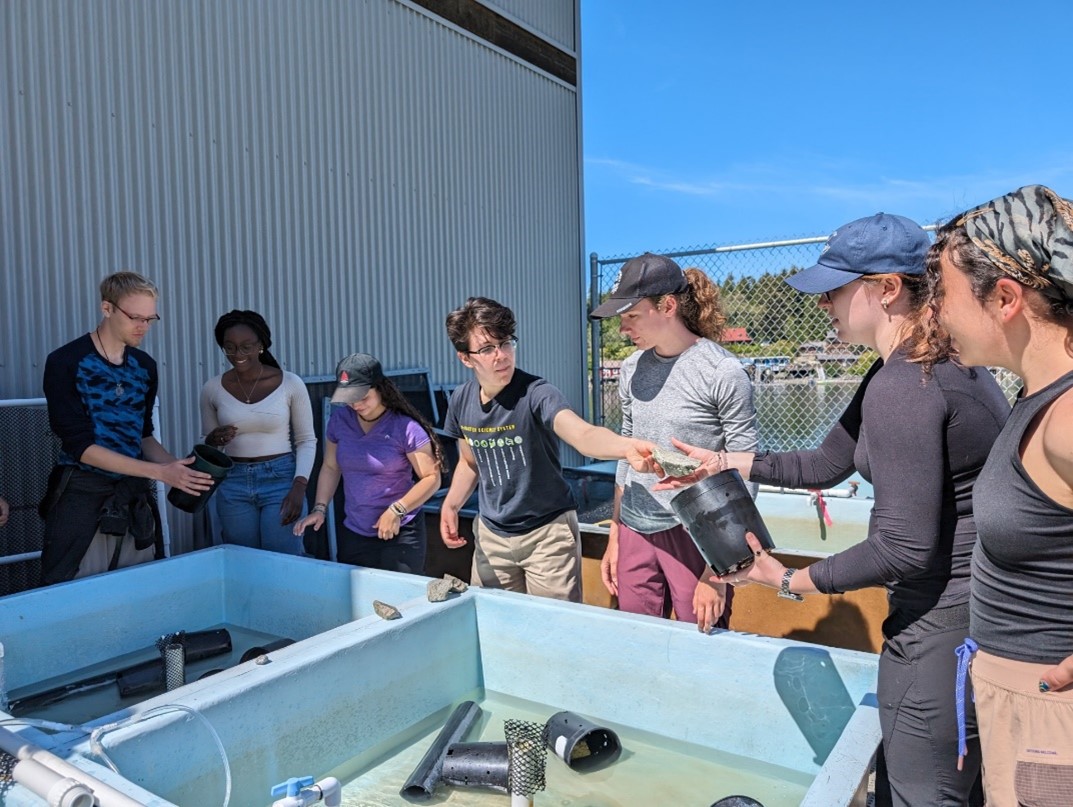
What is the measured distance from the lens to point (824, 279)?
1.66 m

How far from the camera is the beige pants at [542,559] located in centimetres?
279

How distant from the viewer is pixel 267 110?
5.07 metres

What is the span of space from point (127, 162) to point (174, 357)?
1.08 meters

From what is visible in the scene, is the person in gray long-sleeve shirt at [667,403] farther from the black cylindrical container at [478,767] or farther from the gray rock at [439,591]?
the black cylindrical container at [478,767]

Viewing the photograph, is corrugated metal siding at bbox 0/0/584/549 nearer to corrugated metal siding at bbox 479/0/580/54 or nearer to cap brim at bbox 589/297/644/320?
corrugated metal siding at bbox 479/0/580/54

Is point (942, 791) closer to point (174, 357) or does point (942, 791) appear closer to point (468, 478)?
point (468, 478)

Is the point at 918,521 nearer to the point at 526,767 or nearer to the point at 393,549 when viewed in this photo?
the point at 526,767

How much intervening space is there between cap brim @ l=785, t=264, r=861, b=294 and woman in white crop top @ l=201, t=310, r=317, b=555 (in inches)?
96.2

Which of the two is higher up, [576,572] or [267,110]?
[267,110]

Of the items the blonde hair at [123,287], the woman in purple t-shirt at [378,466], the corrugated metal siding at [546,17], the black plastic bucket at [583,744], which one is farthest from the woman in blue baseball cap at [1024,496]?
the corrugated metal siding at [546,17]

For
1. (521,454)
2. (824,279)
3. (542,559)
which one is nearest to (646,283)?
(521,454)

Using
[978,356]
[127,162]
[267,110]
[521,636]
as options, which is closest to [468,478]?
[521,636]

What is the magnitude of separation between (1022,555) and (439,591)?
1.69m

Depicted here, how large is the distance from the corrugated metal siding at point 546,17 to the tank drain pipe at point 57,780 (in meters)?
6.91
